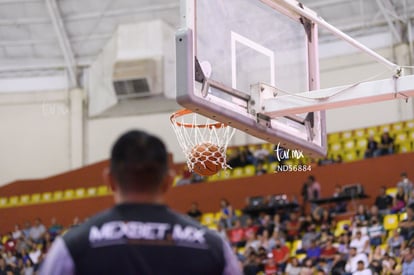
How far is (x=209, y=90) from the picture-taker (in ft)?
20.9

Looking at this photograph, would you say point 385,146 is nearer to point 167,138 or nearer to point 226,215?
point 226,215

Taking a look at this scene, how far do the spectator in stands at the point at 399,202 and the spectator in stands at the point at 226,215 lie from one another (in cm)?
359

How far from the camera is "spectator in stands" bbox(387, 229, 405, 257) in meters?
13.3

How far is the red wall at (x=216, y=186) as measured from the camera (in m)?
17.5

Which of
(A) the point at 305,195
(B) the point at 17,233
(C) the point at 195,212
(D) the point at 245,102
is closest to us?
(D) the point at 245,102

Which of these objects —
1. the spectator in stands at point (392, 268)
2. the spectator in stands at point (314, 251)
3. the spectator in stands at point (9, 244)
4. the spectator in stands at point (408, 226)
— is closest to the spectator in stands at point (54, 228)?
the spectator in stands at point (9, 244)

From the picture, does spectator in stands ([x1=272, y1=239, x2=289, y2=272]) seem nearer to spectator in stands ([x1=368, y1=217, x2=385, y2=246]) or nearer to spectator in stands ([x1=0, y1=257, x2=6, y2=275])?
spectator in stands ([x1=368, y1=217, x2=385, y2=246])

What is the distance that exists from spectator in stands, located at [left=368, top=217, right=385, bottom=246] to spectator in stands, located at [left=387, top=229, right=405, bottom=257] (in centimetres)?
52

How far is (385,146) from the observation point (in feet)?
58.4

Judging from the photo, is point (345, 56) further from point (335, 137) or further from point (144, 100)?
point (144, 100)

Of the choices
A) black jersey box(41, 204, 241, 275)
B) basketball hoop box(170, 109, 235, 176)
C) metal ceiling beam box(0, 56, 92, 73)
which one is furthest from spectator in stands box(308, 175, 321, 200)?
black jersey box(41, 204, 241, 275)

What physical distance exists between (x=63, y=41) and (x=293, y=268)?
10.5 metres

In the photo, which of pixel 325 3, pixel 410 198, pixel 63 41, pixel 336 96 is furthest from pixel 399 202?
pixel 63 41

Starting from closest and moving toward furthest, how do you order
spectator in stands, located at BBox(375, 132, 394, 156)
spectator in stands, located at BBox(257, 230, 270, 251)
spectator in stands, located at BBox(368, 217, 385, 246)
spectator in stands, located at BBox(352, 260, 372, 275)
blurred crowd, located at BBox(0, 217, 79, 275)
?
1. spectator in stands, located at BBox(352, 260, 372, 275)
2. spectator in stands, located at BBox(368, 217, 385, 246)
3. spectator in stands, located at BBox(257, 230, 270, 251)
4. blurred crowd, located at BBox(0, 217, 79, 275)
5. spectator in stands, located at BBox(375, 132, 394, 156)
